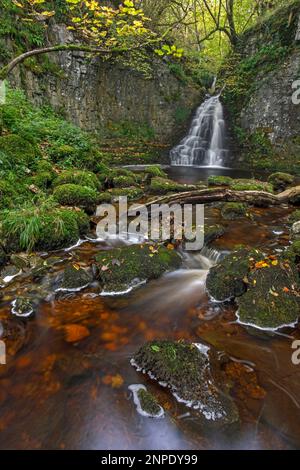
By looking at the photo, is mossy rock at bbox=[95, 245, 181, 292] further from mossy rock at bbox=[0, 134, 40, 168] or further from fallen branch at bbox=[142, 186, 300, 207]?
mossy rock at bbox=[0, 134, 40, 168]

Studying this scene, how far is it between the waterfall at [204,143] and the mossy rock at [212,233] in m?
9.07

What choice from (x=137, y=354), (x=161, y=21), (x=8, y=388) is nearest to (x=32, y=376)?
(x=8, y=388)

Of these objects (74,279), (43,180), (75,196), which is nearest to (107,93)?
(43,180)

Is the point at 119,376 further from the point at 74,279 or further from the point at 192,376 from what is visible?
the point at 74,279

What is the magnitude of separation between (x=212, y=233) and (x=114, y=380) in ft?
11.1

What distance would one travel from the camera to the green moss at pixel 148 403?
7.34 feet

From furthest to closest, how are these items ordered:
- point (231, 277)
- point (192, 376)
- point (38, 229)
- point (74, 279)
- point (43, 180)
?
point (43, 180) < point (38, 229) < point (74, 279) < point (231, 277) < point (192, 376)

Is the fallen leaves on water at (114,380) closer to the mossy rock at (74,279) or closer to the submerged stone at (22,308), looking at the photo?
the submerged stone at (22,308)

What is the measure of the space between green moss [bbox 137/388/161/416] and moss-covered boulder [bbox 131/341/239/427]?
0.16 meters

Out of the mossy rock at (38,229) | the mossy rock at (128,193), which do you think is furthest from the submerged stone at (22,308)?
the mossy rock at (128,193)

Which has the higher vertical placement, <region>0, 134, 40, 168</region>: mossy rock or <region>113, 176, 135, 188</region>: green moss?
<region>0, 134, 40, 168</region>: mossy rock

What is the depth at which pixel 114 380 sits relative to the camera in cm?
255
